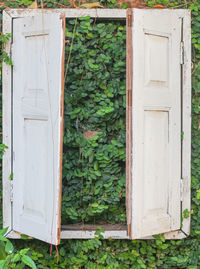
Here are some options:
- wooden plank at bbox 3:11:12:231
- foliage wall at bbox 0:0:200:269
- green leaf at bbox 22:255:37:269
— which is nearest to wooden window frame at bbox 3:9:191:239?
wooden plank at bbox 3:11:12:231

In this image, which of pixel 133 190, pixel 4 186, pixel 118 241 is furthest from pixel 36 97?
pixel 118 241

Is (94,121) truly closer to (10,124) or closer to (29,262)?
(10,124)

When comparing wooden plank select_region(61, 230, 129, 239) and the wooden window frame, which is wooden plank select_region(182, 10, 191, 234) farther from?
wooden plank select_region(61, 230, 129, 239)

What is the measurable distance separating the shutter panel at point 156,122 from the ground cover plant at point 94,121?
1.31ft

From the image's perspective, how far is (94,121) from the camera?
121 inches

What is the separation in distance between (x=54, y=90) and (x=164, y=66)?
967mm

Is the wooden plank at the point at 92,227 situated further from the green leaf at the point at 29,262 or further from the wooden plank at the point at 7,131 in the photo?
the green leaf at the point at 29,262

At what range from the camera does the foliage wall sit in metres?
3.00

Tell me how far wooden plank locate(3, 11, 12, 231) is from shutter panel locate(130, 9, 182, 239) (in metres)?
1.14

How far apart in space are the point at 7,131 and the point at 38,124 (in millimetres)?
403

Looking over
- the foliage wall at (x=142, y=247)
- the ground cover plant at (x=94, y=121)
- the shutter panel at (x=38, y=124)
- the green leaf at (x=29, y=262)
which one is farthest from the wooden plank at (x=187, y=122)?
the green leaf at (x=29, y=262)

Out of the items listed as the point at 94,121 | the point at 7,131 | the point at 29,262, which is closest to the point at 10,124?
the point at 7,131

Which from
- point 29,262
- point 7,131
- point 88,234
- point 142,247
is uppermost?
point 7,131

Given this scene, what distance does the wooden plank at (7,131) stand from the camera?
114 inches
